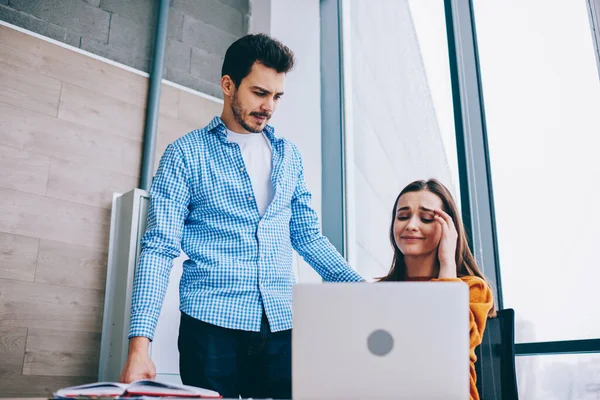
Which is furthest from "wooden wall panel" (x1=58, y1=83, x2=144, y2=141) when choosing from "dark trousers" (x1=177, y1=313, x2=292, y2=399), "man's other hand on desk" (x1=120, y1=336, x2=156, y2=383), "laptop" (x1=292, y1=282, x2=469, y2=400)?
"laptop" (x1=292, y1=282, x2=469, y2=400)

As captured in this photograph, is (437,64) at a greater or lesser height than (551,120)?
greater

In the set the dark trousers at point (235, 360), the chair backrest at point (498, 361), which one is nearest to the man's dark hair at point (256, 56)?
the dark trousers at point (235, 360)

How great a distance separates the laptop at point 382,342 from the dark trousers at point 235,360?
2.13ft

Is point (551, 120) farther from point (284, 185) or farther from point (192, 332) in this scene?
point (192, 332)

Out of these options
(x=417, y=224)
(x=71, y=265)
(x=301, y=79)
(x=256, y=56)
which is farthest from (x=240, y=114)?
(x=301, y=79)

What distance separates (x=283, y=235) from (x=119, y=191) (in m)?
1.20

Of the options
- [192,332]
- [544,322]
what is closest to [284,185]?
[192,332]

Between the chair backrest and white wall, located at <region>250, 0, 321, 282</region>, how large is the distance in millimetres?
1388

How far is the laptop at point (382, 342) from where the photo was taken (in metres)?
0.91

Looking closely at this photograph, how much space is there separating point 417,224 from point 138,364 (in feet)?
3.21

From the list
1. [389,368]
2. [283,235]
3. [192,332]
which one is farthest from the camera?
[283,235]

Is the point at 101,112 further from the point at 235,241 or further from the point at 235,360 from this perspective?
the point at 235,360

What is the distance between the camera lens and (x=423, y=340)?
917mm

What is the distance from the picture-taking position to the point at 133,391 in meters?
0.97
